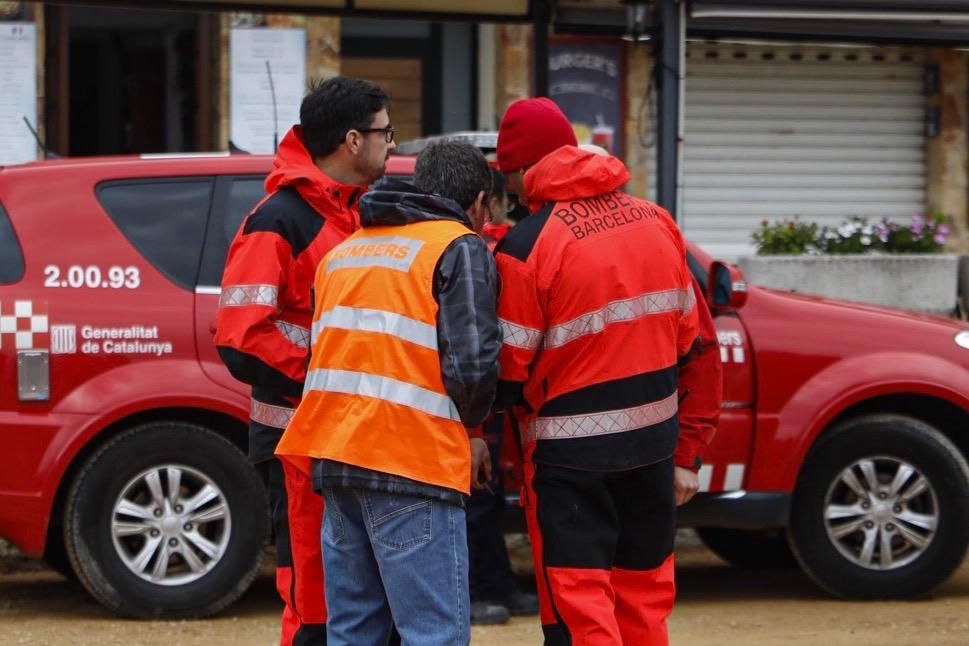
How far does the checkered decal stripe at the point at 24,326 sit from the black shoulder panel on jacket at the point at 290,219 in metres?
2.09

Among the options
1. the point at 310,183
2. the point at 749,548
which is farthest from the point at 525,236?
the point at 749,548

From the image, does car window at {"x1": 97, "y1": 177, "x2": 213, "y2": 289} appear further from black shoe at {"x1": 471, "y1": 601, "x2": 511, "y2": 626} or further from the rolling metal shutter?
the rolling metal shutter

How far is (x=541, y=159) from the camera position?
442 centimetres

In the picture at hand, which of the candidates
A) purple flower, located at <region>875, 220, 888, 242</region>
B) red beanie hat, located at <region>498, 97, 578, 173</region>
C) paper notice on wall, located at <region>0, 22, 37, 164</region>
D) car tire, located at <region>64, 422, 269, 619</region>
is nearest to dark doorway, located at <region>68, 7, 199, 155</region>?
paper notice on wall, located at <region>0, 22, 37, 164</region>

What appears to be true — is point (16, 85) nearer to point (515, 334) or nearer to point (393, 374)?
point (515, 334)

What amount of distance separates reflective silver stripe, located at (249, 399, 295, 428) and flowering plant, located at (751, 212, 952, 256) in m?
7.98

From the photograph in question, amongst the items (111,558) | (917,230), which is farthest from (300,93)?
(111,558)

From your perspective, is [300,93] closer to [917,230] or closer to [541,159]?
[917,230]

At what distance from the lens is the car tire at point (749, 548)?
7.84m

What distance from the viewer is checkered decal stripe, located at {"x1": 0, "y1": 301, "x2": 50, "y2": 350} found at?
250 inches

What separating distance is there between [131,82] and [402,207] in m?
9.28

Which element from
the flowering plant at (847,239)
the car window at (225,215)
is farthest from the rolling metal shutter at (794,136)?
the car window at (225,215)

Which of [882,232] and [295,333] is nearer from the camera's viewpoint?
[295,333]

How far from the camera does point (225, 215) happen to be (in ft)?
22.0
